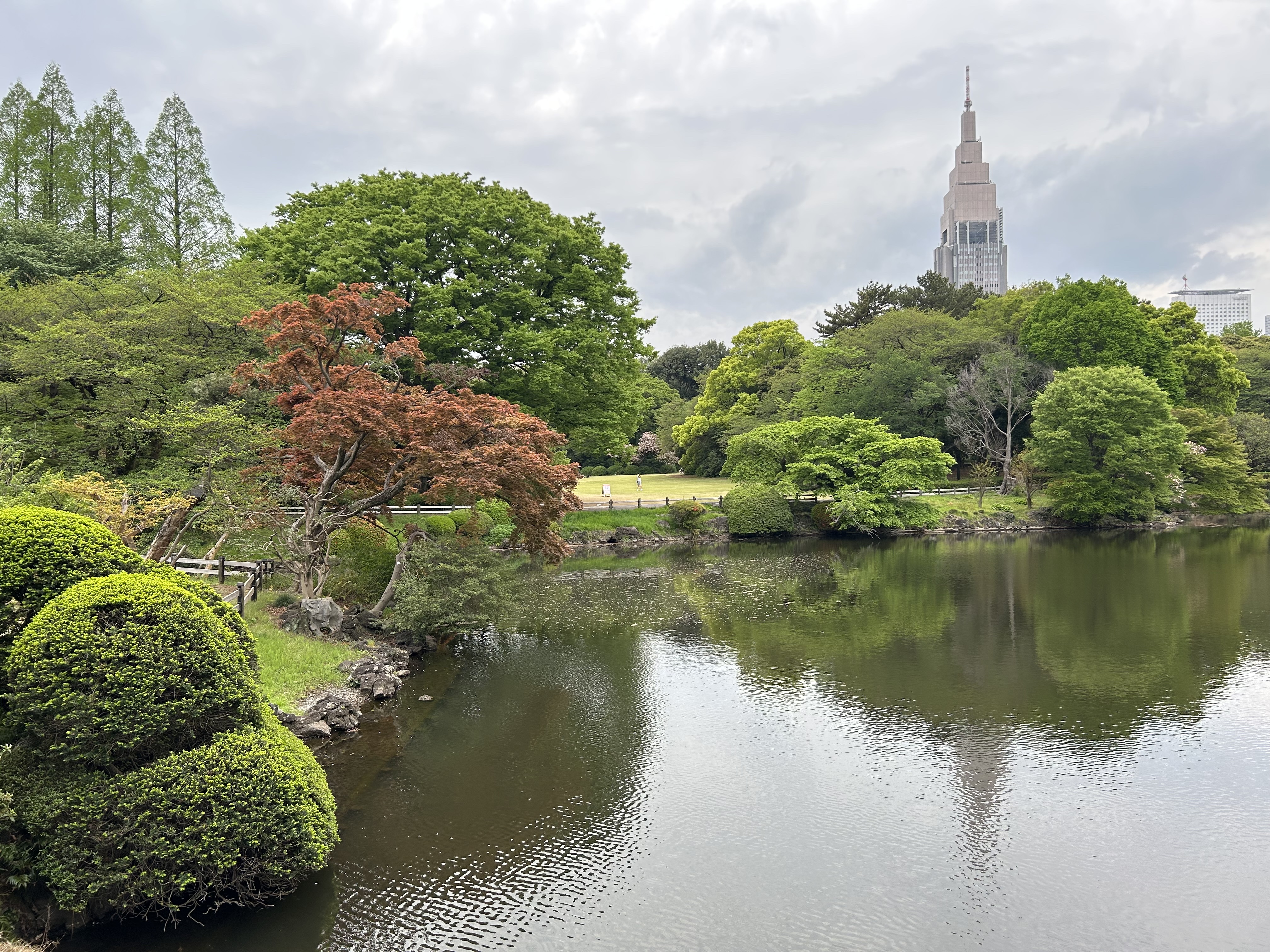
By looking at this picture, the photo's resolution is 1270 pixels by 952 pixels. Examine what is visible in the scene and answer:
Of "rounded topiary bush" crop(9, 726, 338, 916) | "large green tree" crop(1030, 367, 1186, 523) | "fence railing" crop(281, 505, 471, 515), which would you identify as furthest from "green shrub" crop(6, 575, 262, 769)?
"large green tree" crop(1030, 367, 1186, 523)

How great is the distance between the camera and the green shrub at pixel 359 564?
1579cm

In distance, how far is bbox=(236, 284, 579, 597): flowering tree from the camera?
13375 millimetres

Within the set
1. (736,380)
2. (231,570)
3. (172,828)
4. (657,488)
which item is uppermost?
(736,380)

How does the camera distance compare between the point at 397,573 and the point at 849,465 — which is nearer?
the point at 397,573

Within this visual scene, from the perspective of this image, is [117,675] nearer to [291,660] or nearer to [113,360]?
[291,660]

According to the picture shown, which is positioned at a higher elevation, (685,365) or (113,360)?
(685,365)

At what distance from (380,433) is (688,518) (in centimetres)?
2036

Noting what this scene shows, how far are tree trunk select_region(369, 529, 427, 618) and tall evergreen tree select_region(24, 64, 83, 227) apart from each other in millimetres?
19542

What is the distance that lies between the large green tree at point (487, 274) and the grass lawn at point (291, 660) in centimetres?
1140

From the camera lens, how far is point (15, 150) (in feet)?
79.7

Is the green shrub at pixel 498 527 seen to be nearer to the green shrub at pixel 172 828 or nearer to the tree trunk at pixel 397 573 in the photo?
the tree trunk at pixel 397 573

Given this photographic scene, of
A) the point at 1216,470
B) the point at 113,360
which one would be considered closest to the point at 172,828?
the point at 113,360

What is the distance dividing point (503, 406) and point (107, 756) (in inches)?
376

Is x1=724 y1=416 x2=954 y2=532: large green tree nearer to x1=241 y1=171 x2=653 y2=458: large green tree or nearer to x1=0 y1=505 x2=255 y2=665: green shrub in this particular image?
x1=241 y1=171 x2=653 y2=458: large green tree
